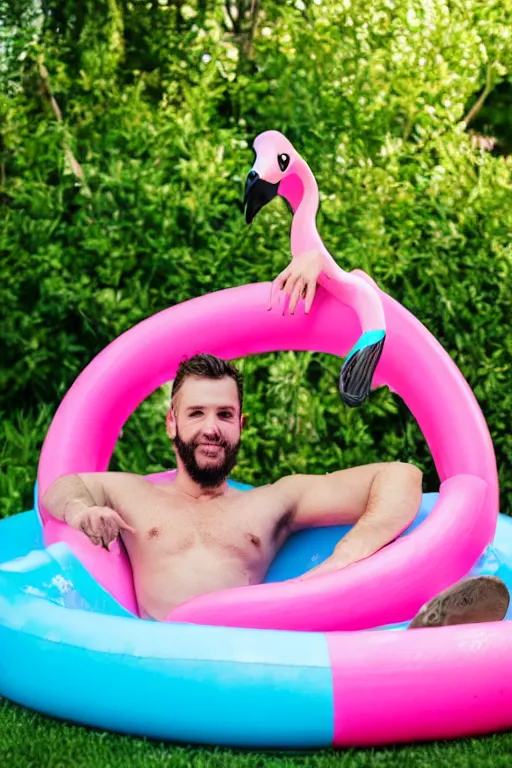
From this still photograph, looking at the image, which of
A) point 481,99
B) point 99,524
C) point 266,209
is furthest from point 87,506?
point 481,99

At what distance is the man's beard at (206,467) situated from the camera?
3.37m

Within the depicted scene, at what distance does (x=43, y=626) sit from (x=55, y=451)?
99 cm


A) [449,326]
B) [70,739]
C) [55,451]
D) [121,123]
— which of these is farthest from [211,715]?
[121,123]

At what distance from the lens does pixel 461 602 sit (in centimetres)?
272

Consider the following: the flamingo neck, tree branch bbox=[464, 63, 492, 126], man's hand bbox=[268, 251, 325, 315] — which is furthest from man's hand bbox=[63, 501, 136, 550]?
tree branch bbox=[464, 63, 492, 126]

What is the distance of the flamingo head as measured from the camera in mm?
3355

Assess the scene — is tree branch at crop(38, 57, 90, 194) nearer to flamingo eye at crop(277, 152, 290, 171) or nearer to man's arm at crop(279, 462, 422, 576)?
flamingo eye at crop(277, 152, 290, 171)

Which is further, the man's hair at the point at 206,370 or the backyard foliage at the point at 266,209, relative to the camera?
the backyard foliage at the point at 266,209

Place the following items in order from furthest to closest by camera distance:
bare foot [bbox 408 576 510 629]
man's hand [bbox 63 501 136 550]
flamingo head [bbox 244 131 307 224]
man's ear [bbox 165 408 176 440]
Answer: man's ear [bbox 165 408 176 440] → flamingo head [bbox 244 131 307 224] → man's hand [bbox 63 501 136 550] → bare foot [bbox 408 576 510 629]

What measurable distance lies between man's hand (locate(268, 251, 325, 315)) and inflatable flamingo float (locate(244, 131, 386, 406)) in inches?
0.7

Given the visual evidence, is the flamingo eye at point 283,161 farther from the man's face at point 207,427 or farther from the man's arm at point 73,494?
the man's arm at point 73,494

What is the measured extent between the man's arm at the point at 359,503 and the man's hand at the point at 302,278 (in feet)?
1.76

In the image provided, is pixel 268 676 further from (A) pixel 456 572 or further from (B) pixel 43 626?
(A) pixel 456 572

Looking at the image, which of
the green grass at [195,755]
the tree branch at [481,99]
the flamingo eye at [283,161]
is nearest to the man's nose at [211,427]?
the flamingo eye at [283,161]
